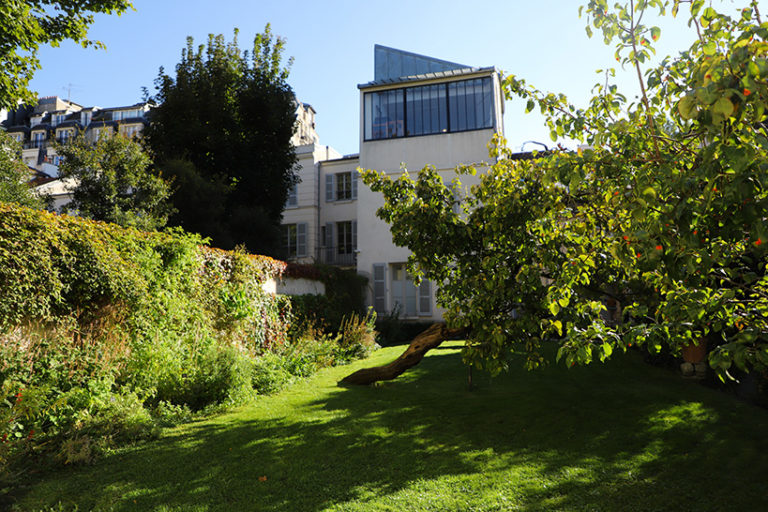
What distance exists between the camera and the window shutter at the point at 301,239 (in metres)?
24.8

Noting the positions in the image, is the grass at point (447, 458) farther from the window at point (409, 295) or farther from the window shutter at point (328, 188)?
the window shutter at point (328, 188)

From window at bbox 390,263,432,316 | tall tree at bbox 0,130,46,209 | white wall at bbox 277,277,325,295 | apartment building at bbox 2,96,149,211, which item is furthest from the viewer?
apartment building at bbox 2,96,149,211

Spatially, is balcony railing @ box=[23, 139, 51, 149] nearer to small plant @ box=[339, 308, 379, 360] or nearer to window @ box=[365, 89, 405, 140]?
window @ box=[365, 89, 405, 140]

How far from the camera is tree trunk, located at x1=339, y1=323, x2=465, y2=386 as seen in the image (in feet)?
28.1

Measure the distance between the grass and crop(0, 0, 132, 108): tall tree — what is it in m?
7.71

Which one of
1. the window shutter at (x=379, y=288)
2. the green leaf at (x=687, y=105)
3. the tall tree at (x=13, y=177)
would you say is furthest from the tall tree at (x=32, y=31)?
the window shutter at (x=379, y=288)

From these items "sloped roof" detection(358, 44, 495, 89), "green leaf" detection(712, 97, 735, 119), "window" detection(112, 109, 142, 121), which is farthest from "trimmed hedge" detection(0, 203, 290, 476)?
"window" detection(112, 109, 142, 121)

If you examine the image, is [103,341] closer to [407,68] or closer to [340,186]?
[407,68]

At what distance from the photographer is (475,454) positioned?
5.49 metres

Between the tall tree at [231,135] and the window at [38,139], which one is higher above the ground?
the window at [38,139]

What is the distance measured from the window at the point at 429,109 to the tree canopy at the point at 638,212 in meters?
13.4

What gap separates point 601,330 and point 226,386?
590cm

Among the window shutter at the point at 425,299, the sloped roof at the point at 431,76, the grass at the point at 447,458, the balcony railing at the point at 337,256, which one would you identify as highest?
the sloped roof at the point at 431,76

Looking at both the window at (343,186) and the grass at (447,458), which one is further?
the window at (343,186)
